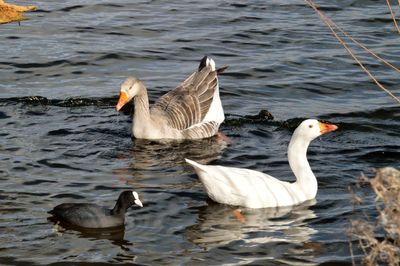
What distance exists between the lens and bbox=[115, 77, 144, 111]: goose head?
15.0 m

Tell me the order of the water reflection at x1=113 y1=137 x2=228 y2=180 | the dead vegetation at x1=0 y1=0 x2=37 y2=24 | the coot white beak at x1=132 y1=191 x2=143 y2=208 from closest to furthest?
the dead vegetation at x1=0 y1=0 x2=37 y2=24
the coot white beak at x1=132 y1=191 x2=143 y2=208
the water reflection at x1=113 y1=137 x2=228 y2=180

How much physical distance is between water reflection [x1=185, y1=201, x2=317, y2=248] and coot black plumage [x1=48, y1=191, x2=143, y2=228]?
0.75 metres

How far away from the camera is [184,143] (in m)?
15.2

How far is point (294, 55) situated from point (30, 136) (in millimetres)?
6913

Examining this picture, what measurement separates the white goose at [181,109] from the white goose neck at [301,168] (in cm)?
344

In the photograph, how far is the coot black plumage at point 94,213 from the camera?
1055 centimetres

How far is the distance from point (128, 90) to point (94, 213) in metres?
4.81

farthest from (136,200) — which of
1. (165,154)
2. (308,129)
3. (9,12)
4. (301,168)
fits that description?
(9,12)

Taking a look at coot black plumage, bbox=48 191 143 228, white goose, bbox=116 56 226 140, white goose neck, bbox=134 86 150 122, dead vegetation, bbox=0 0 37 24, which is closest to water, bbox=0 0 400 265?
coot black plumage, bbox=48 191 143 228

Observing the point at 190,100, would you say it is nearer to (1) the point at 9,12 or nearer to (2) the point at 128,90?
(2) the point at 128,90

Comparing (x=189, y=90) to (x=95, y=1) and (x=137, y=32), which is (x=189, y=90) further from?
(x=95, y=1)

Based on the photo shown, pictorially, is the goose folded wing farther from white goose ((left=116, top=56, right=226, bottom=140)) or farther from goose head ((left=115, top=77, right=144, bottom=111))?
goose head ((left=115, top=77, right=144, bottom=111))

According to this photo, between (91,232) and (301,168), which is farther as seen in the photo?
(301,168)

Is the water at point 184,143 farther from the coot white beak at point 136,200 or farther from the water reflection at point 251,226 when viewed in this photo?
the coot white beak at point 136,200
